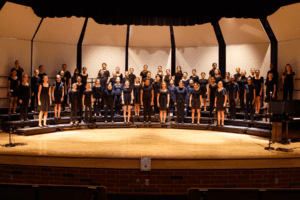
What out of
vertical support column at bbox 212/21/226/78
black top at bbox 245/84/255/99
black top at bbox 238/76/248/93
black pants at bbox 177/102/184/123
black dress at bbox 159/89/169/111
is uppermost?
vertical support column at bbox 212/21/226/78

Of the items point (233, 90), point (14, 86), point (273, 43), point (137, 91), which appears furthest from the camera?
point (273, 43)

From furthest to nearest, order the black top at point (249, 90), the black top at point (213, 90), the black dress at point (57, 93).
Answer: the black top at point (213, 90) → the black dress at point (57, 93) → the black top at point (249, 90)

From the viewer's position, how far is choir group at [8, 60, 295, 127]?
24.8 ft

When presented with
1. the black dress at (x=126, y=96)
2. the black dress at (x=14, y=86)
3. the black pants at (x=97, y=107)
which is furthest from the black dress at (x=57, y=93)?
the black dress at (x=126, y=96)

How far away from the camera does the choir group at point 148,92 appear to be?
7.55m

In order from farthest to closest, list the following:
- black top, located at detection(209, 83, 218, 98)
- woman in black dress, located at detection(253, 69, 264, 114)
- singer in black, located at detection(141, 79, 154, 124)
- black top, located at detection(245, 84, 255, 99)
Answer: singer in black, located at detection(141, 79, 154, 124) → black top, located at detection(209, 83, 218, 98) → woman in black dress, located at detection(253, 69, 264, 114) → black top, located at detection(245, 84, 255, 99)

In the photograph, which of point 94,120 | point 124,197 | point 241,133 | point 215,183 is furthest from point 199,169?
point 94,120

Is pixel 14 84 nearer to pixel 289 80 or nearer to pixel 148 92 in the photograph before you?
pixel 148 92

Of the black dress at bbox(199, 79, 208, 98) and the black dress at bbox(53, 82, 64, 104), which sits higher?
the black dress at bbox(199, 79, 208, 98)

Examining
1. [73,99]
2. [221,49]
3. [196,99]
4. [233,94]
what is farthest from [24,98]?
[221,49]

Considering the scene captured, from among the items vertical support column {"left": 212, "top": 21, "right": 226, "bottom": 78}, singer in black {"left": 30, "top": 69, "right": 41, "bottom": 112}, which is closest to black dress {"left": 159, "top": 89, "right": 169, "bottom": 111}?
vertical support column {"left": 212, "top": 21, "right": 226, "bottom": 78}

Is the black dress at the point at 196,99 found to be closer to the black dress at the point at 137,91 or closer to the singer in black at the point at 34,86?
the black dress at the point at 137,91

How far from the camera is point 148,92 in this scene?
838 cm

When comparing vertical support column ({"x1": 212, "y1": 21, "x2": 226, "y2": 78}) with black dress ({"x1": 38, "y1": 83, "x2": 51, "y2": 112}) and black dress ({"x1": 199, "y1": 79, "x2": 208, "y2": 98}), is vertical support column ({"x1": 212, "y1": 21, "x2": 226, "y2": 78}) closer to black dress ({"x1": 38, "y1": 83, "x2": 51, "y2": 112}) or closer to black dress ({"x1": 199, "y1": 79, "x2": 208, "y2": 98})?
black dress ({"x1": 199, "y1": 79, "x2": 208, "y2": 98})
